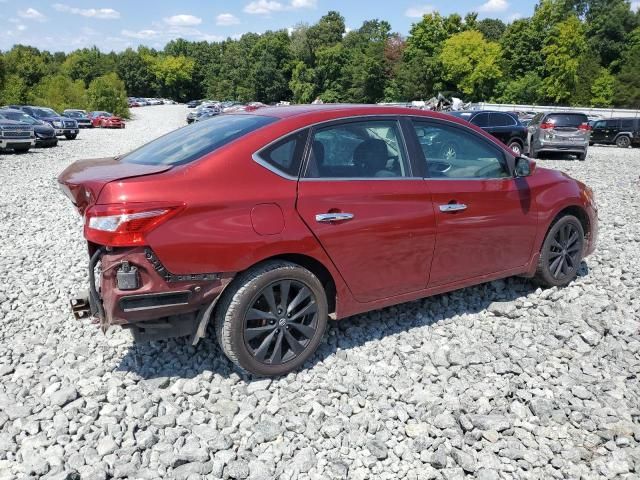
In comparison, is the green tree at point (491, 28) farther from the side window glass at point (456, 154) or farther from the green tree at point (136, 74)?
the side window glass at point (456, 154)

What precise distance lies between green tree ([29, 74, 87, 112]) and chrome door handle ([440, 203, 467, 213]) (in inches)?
2074

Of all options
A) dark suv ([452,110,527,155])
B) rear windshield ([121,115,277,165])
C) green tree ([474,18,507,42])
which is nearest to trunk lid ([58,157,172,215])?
rear windshield ([121,115,277,165])

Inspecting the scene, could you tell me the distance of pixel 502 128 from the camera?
676 inches

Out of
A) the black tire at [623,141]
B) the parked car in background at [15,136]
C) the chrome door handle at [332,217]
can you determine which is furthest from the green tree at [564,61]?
the chrome door handle at [332,217]

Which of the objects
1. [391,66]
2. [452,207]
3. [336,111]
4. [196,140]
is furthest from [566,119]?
[391,66]

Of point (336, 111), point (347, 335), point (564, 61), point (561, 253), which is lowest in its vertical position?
point (347, 335)

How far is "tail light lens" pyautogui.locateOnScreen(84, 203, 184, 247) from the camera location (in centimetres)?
305

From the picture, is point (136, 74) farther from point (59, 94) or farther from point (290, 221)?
point (290, 221)

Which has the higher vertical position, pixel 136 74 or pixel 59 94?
pixel 136 74

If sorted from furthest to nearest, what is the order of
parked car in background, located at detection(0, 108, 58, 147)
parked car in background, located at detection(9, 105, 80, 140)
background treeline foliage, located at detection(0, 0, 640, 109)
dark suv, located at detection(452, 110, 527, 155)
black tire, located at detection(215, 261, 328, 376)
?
background treeline foliage, located at detection(0, 0, 640, 109), parked car in background, located at detection(9, 105, 80, 140), parked car in background, located at detection(0, 108, 58, 147), dark suv, located at detection(452, 110, 527, 155), black tire, located at detection(215, 261, 328, 376)

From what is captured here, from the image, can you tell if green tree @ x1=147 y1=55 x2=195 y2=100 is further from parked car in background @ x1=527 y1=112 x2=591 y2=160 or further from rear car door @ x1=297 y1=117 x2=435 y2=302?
rear car door @ x1=297 y1=117 x2=435 y2=302

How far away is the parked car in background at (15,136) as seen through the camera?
60.6ft

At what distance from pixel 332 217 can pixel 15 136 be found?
18.7 metres

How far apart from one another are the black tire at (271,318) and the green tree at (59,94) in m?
52.7
